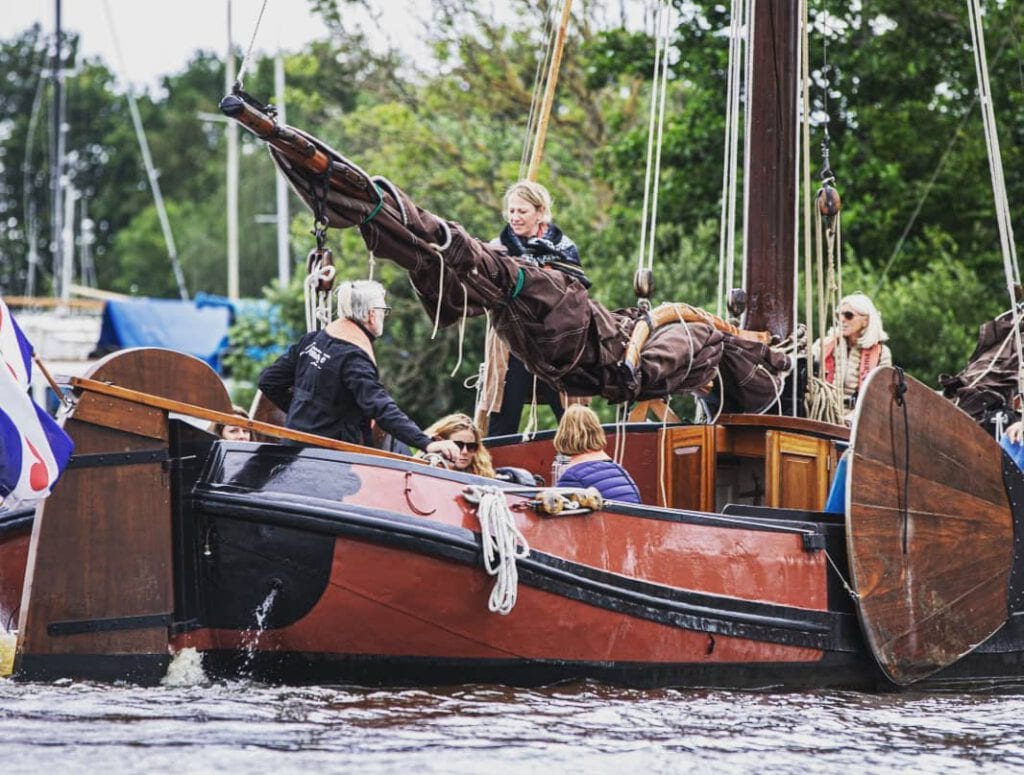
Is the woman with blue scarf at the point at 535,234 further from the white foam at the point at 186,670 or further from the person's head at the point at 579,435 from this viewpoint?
the white foam at the point at 186,670

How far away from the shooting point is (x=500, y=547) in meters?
6.23

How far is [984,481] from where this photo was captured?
25.3ft

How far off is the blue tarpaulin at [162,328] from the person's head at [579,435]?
17028 mm

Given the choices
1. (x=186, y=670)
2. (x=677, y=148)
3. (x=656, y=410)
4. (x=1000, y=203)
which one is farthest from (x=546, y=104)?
(x=677, y=148)

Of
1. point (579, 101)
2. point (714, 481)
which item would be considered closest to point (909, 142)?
point (579, 101)

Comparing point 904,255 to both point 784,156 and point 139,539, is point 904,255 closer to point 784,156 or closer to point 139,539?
point 784,156

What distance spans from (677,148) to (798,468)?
31.3 feet

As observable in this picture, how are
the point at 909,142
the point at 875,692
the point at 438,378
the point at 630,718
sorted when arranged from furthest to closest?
1. the point at 438,378
2. the point at 909,142
3. the point at 875,692
4. the point at 630,718

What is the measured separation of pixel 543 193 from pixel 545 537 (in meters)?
2.01

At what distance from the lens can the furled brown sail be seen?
644 centimetres

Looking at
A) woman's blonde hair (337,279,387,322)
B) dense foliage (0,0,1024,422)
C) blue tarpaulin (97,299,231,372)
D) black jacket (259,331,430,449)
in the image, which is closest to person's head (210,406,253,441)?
black jacket (259,331,430,449)

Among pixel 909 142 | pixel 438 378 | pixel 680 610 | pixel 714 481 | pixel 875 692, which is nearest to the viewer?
pixel 680 610

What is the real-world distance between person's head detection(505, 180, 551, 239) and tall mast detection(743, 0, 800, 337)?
164 cm

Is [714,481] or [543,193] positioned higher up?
[543,193]
